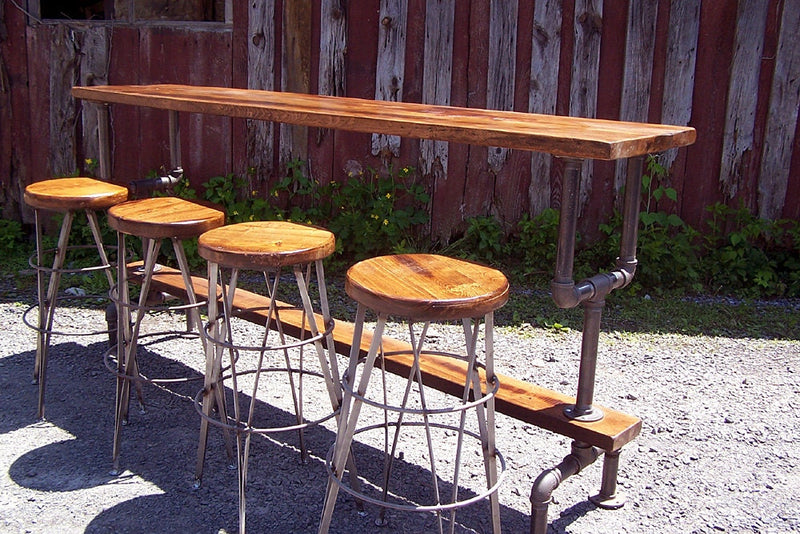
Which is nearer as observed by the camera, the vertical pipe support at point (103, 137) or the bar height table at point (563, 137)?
the bar height table at point (563, 137)

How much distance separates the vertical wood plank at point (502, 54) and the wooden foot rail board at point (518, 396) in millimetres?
2246

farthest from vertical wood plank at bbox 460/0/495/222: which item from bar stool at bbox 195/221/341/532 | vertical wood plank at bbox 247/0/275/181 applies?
bar stool at bbox 195/221/341/532

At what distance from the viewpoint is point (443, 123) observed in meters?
2.52

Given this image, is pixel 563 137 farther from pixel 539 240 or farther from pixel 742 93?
pixel 742 93

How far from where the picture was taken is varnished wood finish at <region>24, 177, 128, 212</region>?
3338mm

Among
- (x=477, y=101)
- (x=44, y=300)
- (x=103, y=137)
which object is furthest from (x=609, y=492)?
(x=477, y=101)

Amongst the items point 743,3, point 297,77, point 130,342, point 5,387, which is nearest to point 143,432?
point 130,342

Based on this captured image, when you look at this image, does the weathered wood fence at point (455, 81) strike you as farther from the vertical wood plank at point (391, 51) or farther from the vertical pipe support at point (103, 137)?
the vertical pipe support at point (103, 137)

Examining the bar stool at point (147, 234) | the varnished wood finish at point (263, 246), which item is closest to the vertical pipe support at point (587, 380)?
the varnished wood finish at point (263, 246)

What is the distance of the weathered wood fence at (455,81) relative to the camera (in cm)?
502

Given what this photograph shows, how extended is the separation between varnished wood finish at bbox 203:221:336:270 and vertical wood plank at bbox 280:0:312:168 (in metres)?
2.68

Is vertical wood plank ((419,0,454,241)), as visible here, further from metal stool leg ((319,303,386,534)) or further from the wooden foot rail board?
metal stool leg ((319,303,386,534))

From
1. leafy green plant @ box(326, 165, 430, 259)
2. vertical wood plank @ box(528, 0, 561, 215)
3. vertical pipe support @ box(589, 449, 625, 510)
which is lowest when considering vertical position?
vertical pipe support @ box(589, 449, 625, 510)

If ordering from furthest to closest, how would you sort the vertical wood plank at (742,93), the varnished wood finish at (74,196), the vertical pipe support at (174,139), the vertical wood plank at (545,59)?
the vertical wood plank at (545,59) < the vertical wood plank at (742,93) < the vertical pipe support at (174,139) < the varnished wood finish at (74,196)
